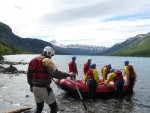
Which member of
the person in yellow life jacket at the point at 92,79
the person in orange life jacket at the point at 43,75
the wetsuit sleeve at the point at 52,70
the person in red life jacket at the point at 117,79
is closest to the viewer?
the wetsuit sleeve at the point at 52,70

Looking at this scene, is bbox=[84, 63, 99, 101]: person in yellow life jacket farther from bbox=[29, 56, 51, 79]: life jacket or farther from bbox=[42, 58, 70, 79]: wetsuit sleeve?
bbox=[42, 58, 70, 79]: wetsuit sleeve

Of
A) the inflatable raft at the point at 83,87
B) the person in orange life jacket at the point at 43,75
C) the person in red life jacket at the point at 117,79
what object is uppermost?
the person in orange life jacket at the point at 43,75

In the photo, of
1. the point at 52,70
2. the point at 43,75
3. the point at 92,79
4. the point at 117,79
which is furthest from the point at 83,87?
the point at 52,70

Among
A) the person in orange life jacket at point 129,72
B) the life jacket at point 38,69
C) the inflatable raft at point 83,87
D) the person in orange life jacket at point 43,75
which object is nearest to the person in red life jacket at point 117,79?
the inflatable raft at point 83,87

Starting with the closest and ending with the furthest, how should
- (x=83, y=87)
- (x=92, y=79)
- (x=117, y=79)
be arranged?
(x=92, y=79) < (x=83, y=87) < (x=117, y=79)

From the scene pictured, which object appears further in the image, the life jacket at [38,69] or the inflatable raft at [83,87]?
the inflatable raft at [83,87]

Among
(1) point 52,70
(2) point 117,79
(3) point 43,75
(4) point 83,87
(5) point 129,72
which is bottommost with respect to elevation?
(4) point 83,87

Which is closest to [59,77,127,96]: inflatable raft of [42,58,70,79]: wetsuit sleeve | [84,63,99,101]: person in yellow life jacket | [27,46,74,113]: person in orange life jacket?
[84,63,99,101]: person in yellow life jacket

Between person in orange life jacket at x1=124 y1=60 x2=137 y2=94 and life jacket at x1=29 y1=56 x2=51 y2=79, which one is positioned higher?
life jacket at x1=29 y1=56 x2=51 y2=79

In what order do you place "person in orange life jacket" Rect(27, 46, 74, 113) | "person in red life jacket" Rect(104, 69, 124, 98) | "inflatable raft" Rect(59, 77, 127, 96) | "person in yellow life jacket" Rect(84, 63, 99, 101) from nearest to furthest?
"person in orange life jacket" Rect(27, 46, 74, 113) → "person in yellow life jacket" Rect(84, 63, 99, 101) → "inflatable raft" Rect(59, 77, 127, 96) → "person in red life jacket" Rect(104, 69, 124, 98)

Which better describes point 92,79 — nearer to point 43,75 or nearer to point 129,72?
point 129,72

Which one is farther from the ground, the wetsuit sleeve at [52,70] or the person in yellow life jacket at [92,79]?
the wetsuit sleeve at [52,70]

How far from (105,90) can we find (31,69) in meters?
13.8

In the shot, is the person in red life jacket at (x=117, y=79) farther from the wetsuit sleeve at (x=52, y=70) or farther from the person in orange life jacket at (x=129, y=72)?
the wetsuit sleeve at (x=52, y=70)
